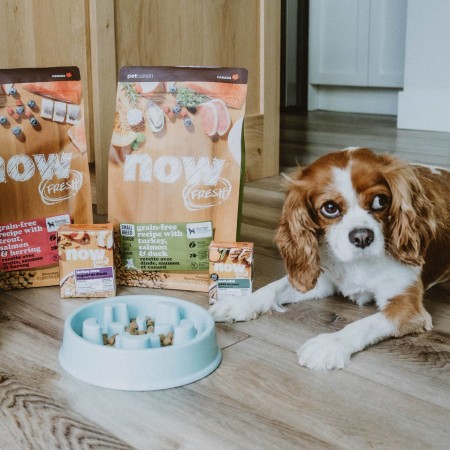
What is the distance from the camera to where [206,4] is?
2664mm

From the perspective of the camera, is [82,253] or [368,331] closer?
[368,331]

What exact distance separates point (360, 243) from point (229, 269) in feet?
1.13

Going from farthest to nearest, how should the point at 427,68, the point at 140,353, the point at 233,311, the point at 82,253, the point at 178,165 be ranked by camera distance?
the point at 427,68, the point at 178,165, the point at 82,253, the point at 233,311, the point at 140,353

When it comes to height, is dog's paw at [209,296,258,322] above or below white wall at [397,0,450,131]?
below

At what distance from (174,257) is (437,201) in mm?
676

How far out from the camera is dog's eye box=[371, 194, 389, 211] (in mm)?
1463

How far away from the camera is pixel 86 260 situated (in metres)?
1.65

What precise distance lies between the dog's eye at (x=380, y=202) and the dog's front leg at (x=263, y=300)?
0.27 m

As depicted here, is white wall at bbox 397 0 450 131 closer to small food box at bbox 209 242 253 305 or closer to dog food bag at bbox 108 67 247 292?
dog food bag at bbox 108 67 247 292

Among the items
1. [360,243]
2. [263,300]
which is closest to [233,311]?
[263,300]

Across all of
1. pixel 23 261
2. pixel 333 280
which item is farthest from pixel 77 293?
pixel 333 280

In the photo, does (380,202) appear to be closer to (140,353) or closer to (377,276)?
(377,276)

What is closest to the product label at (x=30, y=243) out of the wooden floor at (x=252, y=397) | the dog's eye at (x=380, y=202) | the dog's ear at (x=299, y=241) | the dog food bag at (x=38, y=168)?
the dog food bag at (x=38, y=168)

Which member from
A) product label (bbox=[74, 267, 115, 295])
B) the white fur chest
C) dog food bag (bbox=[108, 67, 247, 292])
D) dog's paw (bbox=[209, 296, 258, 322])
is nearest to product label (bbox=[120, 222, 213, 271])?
dog food bag (bbox=[108, 67, 247, 292])
